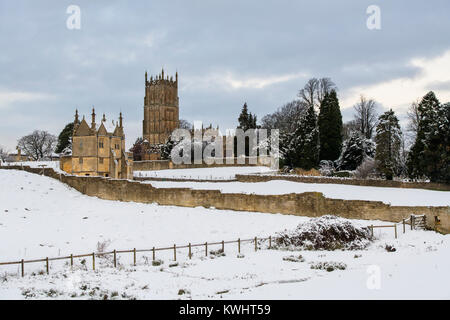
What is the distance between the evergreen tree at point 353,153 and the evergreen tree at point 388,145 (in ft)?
23.0

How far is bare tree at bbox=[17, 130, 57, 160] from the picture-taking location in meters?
85.4

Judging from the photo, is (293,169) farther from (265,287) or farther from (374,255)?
(265,287)

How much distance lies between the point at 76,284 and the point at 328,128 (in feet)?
120

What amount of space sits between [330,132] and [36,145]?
64.4 m

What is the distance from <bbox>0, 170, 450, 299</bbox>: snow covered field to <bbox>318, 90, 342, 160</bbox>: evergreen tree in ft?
65.1

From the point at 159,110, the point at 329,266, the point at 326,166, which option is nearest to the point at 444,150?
the point at 326,166

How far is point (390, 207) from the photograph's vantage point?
909 inches

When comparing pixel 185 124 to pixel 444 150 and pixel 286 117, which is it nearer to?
pixel 286 117

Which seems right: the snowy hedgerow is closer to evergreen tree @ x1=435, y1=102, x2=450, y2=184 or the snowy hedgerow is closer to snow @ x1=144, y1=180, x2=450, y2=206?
evergreen tree @ x1=435, y1=102, x2=450, y2=184

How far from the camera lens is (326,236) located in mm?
19375

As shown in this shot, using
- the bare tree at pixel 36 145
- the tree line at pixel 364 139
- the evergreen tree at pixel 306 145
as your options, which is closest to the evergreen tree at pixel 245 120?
the tree line at pixel 364 139
